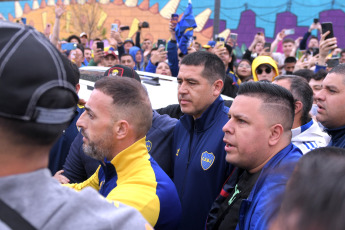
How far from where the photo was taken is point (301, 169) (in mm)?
938

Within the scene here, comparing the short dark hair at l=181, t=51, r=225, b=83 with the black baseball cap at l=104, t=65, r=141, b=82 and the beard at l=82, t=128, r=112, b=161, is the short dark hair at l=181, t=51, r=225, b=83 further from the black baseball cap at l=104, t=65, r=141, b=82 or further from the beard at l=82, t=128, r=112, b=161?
the beard at l=82, t=128, r=112, b=161

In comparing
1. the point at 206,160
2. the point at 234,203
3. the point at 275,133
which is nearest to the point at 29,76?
the point at 234,203

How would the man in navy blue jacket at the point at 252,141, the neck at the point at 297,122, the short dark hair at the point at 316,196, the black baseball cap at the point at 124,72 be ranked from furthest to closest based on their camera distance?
the black baseball cap at the point at 124,72 → the neck at the point at 297,122 → the man in navy blue jacket at the point at 252,141 → the short dark hair at the point at 316,196

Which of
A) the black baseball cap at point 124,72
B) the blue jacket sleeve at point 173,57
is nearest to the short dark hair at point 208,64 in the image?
the black baseball cap at point 124,72

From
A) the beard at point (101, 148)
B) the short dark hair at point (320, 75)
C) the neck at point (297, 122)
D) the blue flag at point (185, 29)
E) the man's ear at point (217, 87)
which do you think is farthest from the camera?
the blue flag at point (185, 29)

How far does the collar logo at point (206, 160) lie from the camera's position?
2.69m

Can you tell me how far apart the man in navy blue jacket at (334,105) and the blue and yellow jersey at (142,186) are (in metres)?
1.50

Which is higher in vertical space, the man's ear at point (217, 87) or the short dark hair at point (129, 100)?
the short dark hair at point (129, 100)

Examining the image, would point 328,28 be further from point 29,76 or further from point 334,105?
point 29,76

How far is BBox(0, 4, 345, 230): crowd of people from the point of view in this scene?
85 centimetres

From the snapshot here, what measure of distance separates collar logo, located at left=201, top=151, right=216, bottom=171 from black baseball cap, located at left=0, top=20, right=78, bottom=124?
187 centimetres

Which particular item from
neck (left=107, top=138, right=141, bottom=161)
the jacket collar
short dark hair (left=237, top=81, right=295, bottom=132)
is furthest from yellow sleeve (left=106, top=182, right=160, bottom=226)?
the jacket collar

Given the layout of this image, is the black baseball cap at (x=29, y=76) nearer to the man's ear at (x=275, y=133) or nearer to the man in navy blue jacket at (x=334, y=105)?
the man's ear at (x=275, y=133)

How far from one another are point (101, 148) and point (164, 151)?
1069mm
